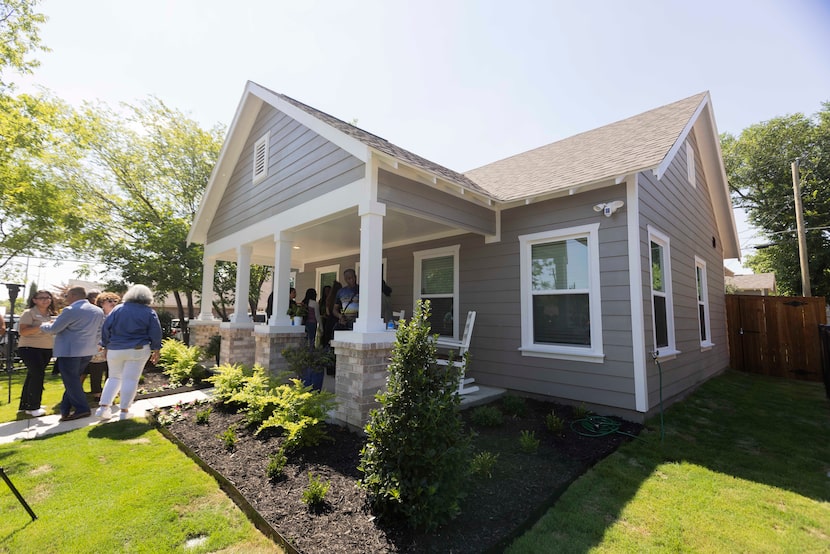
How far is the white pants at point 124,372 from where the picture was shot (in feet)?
15.7

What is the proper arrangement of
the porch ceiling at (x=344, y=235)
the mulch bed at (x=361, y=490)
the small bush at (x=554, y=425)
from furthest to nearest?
1. the porch ceiling at (x=344, y=235)
2. the small bush at (x=554, y=425)
3. the mulch bed at (x=361, y=490)

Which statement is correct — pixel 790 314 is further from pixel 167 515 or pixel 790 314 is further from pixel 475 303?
pixel 167 515

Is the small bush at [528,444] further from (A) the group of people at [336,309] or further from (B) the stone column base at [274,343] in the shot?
(B) the stone column base at [274,343]

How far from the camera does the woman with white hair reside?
4.74 meters

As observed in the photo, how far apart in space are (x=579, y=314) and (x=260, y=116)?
7559 millimetres

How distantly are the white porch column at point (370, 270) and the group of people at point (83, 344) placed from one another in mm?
2972

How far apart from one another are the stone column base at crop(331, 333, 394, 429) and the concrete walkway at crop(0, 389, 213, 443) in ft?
8.89

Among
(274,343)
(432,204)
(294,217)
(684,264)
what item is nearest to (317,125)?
(294,217)

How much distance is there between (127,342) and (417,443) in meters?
4.46

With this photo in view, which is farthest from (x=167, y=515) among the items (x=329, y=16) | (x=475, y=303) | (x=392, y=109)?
(x=392, y=109)

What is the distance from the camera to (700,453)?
3949mm

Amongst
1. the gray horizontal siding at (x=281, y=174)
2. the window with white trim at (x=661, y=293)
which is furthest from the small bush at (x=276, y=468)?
the window with white trim at (x=661, y=293)

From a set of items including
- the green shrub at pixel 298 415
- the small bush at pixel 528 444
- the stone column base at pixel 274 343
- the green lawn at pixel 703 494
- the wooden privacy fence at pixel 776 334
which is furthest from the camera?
the wooden privacy fence at pixel 776 334

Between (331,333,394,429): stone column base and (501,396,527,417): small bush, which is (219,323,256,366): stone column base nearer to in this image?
(331,333,394,429): stone column base
